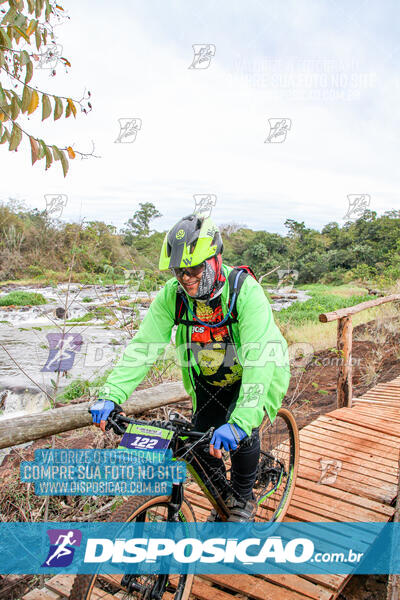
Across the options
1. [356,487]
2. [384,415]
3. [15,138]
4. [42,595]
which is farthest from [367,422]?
[15,138]

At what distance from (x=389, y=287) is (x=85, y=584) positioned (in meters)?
13.2

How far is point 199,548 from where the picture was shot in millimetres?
2088

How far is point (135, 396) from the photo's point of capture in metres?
3.11

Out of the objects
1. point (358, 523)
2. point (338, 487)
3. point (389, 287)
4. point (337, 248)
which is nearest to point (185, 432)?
point (358, 523)

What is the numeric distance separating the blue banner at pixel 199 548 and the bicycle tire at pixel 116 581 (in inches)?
1.2

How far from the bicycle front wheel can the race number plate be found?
4.10ft

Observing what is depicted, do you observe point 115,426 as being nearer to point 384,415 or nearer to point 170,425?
point 170,425

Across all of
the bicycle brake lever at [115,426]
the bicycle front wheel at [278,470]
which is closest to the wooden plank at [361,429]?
the bicycle front wheel at [278,470]

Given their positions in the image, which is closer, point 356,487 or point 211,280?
point 211,280

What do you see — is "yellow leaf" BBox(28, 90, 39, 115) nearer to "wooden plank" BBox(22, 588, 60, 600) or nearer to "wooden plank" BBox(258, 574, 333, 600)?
"wooden plank" BBox(22, 588, 60, 600)

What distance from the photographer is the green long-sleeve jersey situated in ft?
6.72

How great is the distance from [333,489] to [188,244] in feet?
7.99

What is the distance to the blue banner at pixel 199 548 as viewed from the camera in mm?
1695

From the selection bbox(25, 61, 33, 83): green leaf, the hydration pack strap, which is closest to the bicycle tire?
the hydration pack strap
